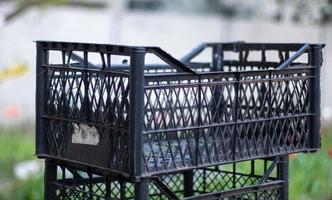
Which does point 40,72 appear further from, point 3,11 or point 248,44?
point 3,11

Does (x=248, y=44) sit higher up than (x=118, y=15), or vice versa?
(x=118, y=15)

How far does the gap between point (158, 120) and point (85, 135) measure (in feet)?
1.01

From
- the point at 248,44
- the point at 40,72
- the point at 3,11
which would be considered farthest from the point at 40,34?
the point at 40,72

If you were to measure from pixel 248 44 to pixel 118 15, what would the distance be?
26.8ft

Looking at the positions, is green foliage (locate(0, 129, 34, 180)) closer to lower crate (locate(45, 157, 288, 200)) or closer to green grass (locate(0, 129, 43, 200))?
green grass (locate(0, 129, 43, 200))

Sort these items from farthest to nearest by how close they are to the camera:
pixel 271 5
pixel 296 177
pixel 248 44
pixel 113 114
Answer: pixel 271 5 → pixel 296 177 → pixel 248 44 → pixel 113 114

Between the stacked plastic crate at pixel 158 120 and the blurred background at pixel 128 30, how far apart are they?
2.92 meters

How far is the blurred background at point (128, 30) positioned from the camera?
7.60 meters

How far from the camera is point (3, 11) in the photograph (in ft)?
38.7

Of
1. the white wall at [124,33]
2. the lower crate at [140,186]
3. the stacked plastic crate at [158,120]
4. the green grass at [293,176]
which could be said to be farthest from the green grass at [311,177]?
the white wall at [124,33]

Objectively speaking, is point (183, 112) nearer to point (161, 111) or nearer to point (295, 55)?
point (161, 111)

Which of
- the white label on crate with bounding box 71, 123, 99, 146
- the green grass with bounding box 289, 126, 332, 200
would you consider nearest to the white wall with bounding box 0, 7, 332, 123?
the green grass with bounding box 289, 126, 332, 200

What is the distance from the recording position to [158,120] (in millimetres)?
3221

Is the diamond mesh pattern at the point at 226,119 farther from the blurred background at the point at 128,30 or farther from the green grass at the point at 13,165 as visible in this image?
the blurred background at the point at 128,30
